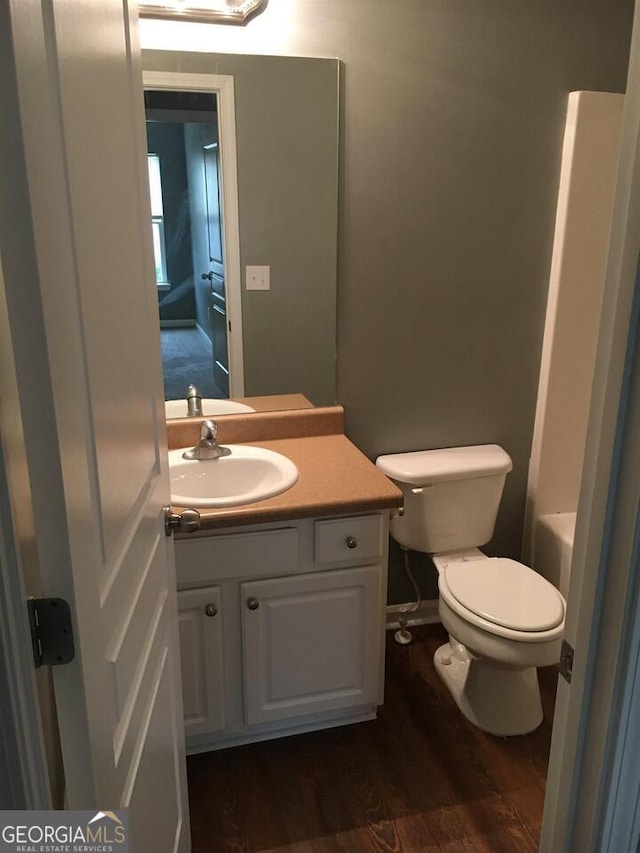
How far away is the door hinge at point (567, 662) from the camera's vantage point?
0.92 meters

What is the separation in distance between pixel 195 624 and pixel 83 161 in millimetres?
1262

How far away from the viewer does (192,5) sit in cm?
175

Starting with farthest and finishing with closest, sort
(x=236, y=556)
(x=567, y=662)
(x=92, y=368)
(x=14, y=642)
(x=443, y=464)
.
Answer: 1. (x=443, y=464)
2. (x=236, y=556)
3. (x=567, y=662)
4. (x=92, y=368)
5. (x=14, y=642)

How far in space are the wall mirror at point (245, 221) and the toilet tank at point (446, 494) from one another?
1.25 ft

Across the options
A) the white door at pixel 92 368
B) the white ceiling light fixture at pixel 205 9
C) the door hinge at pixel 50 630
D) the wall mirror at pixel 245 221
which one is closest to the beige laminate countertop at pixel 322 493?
the wall mirror at pixel 245 221

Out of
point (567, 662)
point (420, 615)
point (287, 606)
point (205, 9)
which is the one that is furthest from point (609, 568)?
point (420, 615)

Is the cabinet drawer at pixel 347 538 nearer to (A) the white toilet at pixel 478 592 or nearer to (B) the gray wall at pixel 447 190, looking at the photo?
(A) the white toilet at pixel 478 592

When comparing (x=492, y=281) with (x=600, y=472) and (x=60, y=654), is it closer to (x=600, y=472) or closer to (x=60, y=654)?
(x=600, y=472)

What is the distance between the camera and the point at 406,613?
8.17 feet

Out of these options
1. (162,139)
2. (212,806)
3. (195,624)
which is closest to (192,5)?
(162,139)

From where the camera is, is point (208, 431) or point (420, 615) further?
point (420, 615)

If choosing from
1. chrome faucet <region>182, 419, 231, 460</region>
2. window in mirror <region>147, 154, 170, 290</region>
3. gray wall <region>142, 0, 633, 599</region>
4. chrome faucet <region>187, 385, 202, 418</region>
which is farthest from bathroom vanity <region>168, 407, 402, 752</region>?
window in mirror <region>147, 154, 170, 290</region>

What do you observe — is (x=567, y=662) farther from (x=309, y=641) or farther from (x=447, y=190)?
(x=447, y=190)

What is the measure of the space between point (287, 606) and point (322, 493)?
1.07 feet
